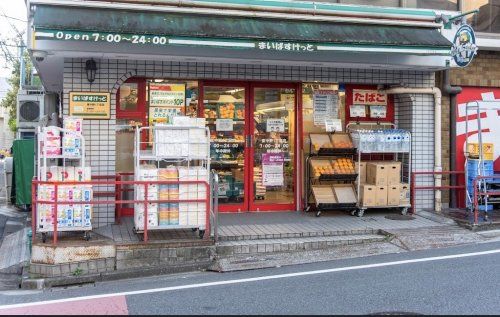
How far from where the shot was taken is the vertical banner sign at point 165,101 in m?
10.7

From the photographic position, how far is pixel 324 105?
11734mm

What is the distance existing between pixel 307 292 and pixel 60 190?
405 cm

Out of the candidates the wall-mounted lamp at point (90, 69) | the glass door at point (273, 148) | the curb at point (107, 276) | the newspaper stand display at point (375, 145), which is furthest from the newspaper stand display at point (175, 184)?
the newspaper stand display at point (375, 145)

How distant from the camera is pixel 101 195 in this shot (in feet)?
32.1

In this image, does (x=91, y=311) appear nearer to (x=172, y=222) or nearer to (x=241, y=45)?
(x=172, y=222)

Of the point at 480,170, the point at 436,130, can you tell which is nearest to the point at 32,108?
the point at 436,130

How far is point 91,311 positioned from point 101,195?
165 inches

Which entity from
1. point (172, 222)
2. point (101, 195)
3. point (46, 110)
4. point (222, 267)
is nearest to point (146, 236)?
point (172, 222)

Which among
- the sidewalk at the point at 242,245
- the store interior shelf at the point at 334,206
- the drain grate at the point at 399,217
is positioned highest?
the store interior shelf at the point at 334,206

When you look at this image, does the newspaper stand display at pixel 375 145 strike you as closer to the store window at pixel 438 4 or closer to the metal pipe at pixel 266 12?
the metal pipe at pixel 266 12

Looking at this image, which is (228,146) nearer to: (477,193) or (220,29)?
(220,29)

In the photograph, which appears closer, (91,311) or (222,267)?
Answer: (91,311)

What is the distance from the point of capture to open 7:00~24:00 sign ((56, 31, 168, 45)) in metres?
8.43

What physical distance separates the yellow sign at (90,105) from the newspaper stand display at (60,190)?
151cm
